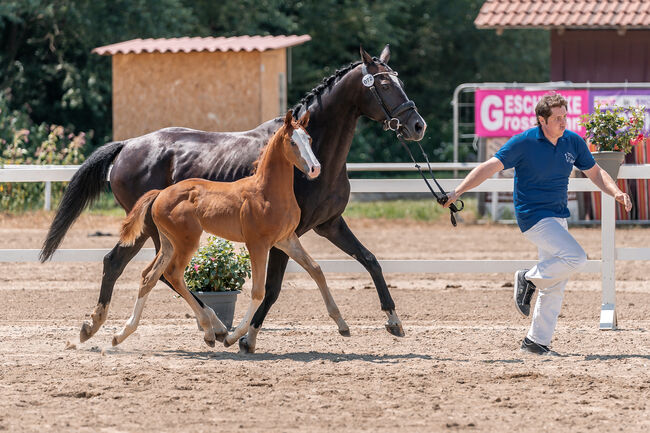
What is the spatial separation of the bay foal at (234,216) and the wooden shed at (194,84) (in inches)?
438

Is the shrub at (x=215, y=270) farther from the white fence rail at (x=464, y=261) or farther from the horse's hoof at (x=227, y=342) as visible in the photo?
the horse's hoof at (x=227, y=342)

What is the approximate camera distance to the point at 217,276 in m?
8.07

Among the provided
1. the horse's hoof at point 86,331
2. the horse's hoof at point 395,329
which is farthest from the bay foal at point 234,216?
the horse's hoof at point 395,329

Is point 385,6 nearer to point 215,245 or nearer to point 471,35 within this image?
point 471,35

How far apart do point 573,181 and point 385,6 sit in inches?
781

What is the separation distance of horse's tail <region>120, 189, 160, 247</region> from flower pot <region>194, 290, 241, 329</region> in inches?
36.0

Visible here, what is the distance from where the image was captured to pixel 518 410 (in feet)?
17.7

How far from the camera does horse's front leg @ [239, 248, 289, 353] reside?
714 cm

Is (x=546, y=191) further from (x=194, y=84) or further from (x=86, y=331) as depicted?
(x=194, y=84)

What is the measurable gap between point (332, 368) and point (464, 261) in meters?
2.49

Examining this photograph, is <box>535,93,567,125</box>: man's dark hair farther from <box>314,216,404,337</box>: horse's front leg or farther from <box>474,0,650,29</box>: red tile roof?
<box>474,0,650,29</box>: red tile roof

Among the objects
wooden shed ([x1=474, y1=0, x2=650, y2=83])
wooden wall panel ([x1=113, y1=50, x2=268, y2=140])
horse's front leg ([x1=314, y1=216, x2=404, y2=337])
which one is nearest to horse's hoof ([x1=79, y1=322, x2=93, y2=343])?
horse's front leg ([x1=314, y1=216, x2=404, y2=337])

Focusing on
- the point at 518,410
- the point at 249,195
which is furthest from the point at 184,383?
the point at 518,410

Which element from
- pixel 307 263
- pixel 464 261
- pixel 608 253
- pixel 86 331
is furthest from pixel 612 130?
pixel 86 331
